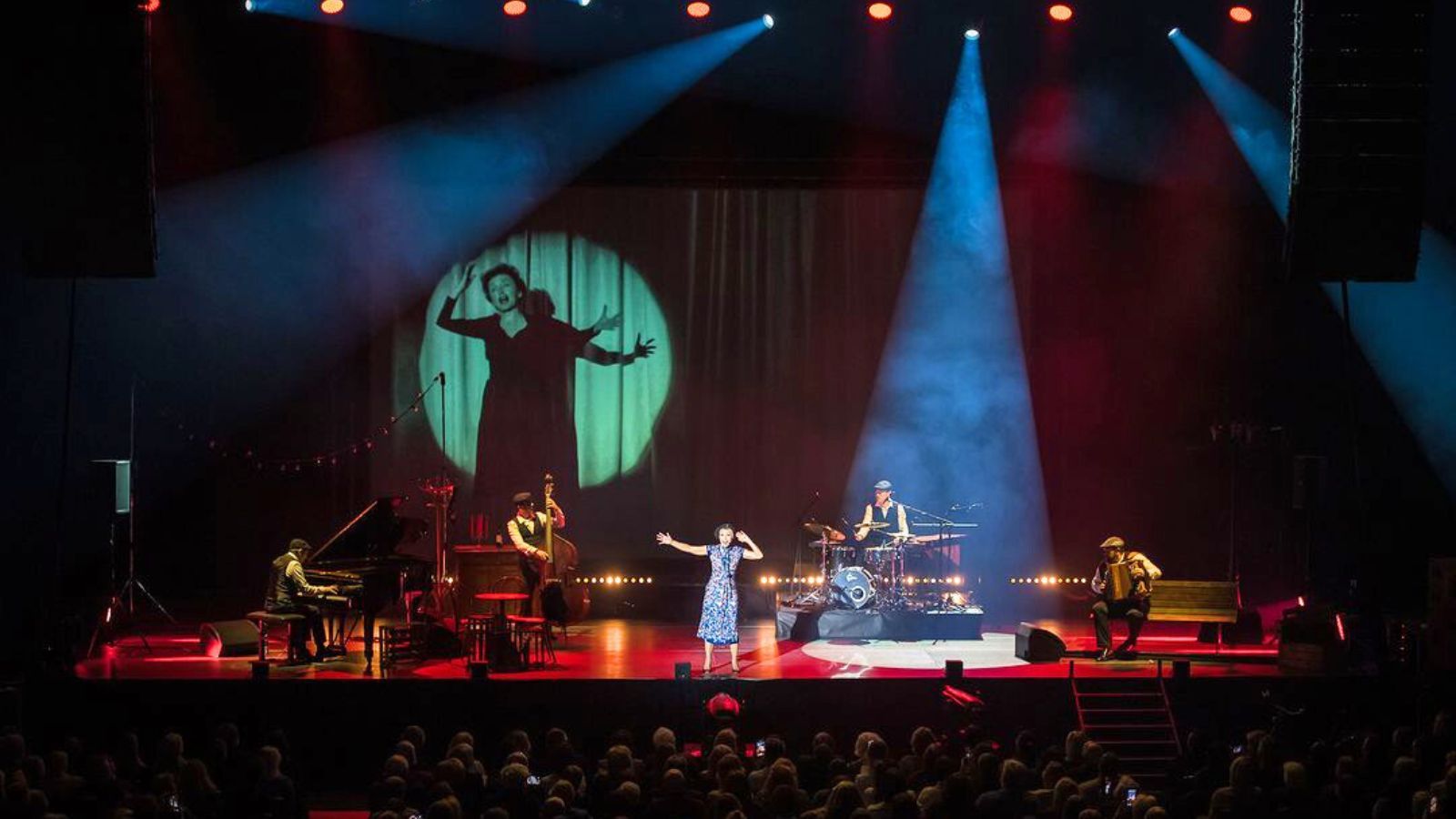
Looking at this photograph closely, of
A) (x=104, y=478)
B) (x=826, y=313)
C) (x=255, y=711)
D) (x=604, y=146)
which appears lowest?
(x=255, y=711)

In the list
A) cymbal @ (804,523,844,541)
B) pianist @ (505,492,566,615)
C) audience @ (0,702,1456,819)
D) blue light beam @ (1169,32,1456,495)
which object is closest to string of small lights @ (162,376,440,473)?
pianist @ (505,492,566,615)

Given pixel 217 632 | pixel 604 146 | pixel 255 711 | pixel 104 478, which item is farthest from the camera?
pixel 604 146

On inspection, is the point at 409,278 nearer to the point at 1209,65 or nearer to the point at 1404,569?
the point at 1209,65

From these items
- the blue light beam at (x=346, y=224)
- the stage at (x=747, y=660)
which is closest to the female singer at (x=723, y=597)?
the stage at (x=747, y=660)

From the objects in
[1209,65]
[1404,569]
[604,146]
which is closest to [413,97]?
[604,146]

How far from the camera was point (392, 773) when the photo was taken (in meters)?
8.47

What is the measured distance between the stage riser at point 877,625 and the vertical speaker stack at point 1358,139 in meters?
5.02

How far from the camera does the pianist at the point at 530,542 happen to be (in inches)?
580

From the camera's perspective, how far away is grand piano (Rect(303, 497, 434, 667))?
13094 mm

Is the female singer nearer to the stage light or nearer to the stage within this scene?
the stage

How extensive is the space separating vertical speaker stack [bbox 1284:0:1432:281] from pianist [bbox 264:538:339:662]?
351 inches

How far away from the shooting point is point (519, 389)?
17672mm

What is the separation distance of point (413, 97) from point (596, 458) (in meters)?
4.66

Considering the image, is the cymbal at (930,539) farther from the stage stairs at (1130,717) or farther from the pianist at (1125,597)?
the stage stairs at (1130,717)
